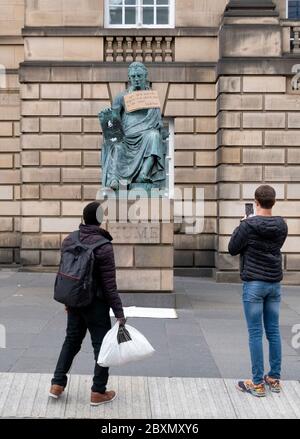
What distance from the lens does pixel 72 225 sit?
16609mm

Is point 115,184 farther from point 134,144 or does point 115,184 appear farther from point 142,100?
point 142,100

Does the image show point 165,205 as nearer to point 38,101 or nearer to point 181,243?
point 181,243

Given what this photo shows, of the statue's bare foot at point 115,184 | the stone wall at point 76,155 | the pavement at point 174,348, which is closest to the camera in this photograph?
the pavement at point 174,348

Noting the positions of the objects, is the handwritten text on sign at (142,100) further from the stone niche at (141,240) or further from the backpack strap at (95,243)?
the backpack strap at (95,243)

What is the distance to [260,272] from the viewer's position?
6.01 meters

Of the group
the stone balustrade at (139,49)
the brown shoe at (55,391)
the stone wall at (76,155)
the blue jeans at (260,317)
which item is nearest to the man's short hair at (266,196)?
the blue jeans at (260,317)

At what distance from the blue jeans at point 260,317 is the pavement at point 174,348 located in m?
0.36

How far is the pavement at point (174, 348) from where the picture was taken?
21.2 feet

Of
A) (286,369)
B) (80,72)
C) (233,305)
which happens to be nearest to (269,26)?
(80,72)

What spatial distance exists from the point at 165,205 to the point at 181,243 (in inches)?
215

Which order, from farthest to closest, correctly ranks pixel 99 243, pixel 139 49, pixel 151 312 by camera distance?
pixel 139 49
pixel 151 312
pixel 99 243

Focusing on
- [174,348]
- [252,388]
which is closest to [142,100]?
[174,348]

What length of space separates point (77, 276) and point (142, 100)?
20.5ft

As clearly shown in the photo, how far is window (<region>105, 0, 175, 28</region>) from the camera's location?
16.9 m
